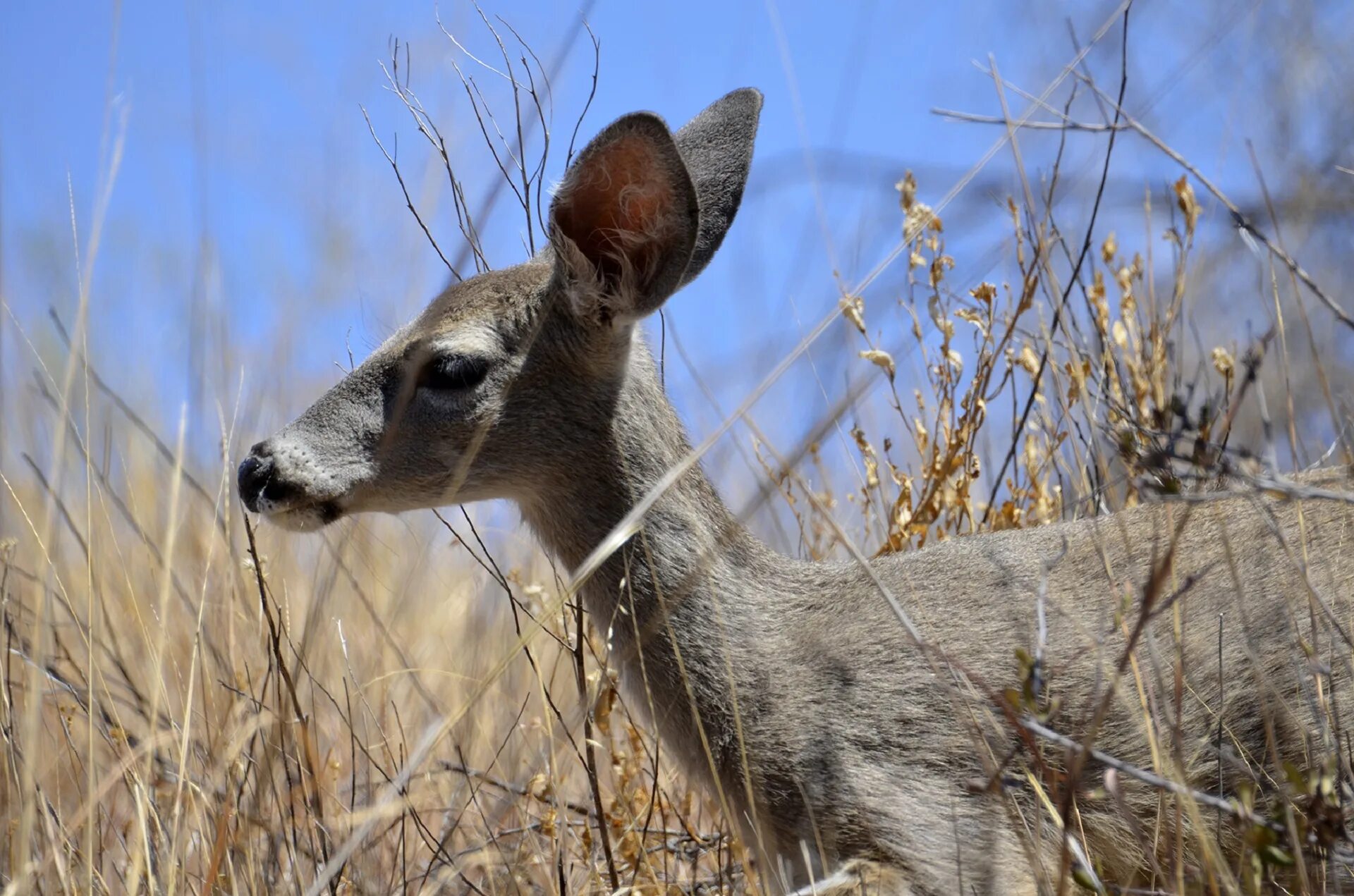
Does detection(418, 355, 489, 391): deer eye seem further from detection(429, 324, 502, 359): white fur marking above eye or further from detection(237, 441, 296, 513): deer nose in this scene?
detection(237, 441, 296, 513): deer nose

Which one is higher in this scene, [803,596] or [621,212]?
[621,212]

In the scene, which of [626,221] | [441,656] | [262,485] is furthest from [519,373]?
[441,656]

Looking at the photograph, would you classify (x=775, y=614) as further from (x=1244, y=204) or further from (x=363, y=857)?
(x=1244, y=204)

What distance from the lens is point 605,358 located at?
3486mm

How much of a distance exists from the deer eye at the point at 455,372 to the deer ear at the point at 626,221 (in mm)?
281

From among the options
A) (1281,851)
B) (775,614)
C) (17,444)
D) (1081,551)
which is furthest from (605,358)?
(17,444)

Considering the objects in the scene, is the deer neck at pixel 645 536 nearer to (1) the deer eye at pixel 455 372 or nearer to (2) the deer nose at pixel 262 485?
(1) the deer eye at pixel 455 372

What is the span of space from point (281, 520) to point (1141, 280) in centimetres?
294

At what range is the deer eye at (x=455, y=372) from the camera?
3.40m

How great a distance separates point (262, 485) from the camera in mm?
3285

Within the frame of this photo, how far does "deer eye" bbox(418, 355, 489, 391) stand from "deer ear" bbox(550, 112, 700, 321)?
11.1 inches

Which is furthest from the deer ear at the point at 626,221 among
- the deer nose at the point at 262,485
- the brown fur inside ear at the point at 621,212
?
the deer nose at the point at 262,485

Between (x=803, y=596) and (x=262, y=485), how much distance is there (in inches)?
51.0

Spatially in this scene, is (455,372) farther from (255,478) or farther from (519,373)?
(255,478)
